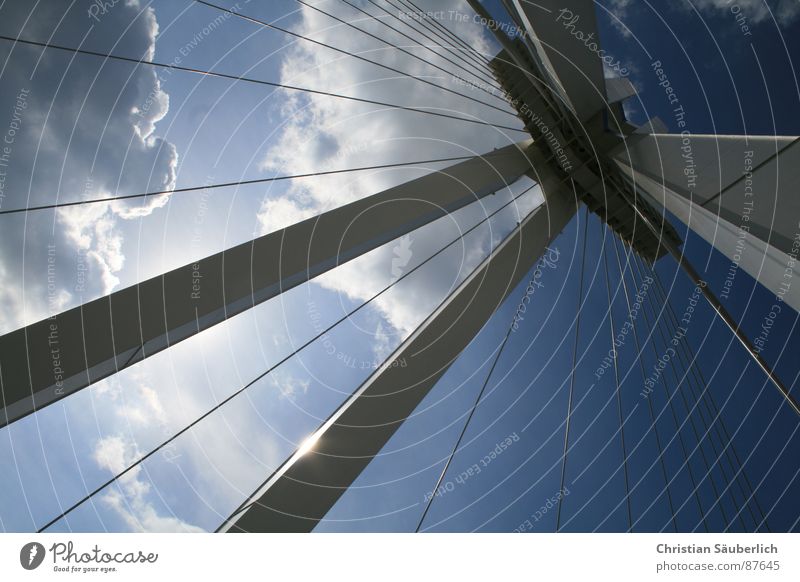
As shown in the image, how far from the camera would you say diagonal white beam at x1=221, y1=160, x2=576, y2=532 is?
13.4 ft

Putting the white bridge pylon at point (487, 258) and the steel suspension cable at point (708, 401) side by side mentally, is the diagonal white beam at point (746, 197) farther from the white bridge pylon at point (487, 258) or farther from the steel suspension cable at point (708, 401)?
the steel suspension cable at point (708, 401)

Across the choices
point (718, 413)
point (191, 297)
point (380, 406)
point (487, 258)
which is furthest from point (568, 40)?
point (718, 413)

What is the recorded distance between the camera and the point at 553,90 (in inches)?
286

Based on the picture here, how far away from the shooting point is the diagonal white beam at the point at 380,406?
4.07m

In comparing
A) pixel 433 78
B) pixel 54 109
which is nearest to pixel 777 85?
pixel 433 78
